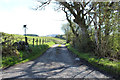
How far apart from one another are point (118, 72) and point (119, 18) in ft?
11.2

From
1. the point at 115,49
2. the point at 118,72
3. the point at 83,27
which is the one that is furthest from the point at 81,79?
the point at 83,27

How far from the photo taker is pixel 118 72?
5762 mm

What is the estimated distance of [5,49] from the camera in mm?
9156

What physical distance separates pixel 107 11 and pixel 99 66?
14.5ft

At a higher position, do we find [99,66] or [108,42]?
[108,42]

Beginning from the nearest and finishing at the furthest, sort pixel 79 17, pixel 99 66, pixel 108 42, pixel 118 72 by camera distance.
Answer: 1. pixel 118 72
2. pixel 99 66
3. pixel 108 42
4. pixel 79 17

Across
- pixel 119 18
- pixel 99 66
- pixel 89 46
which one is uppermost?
pixel 119 18

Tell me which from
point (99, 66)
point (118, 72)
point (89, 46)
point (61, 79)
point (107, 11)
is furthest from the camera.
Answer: point (89, 46)

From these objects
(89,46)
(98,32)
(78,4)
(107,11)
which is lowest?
(89,46)

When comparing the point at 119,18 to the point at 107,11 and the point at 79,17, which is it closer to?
the point at 107,11

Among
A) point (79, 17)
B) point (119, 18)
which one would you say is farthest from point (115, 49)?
point (79, 17)

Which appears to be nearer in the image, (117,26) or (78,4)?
(117,26)

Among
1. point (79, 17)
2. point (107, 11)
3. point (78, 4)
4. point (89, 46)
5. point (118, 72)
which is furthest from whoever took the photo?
point (79, 17)

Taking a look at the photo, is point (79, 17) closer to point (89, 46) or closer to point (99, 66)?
point (89, 46)
